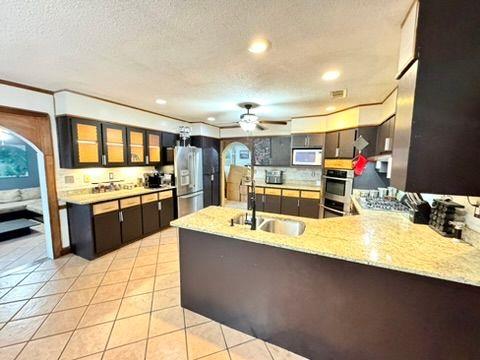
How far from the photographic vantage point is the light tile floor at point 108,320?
169 cm

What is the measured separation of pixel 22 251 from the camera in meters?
3.48

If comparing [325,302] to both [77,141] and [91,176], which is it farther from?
[91,176]

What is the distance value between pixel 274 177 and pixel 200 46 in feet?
12.9

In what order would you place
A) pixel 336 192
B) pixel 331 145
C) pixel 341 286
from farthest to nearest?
pixel 331 145 → pixel 336 192 → pixel 341 286

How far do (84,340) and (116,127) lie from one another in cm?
313

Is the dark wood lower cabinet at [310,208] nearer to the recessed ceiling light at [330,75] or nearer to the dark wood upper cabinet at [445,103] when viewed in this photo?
the recessed ceiling light at [330,75]

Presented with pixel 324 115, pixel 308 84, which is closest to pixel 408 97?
pixel 308 84

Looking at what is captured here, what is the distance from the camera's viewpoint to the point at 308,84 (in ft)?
8.84

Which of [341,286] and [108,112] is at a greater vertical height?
[108,112]

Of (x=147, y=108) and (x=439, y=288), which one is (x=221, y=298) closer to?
(x=439, y=288)

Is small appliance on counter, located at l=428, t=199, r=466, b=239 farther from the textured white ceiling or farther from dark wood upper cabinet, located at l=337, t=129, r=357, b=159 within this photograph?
dark wood upper cabinet, located at l=337, t=129, r=357, b=159

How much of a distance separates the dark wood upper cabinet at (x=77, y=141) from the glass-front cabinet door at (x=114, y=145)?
159 millimetres

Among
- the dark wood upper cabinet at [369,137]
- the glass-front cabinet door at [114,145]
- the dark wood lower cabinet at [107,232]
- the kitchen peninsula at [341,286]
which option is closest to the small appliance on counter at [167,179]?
the glass-front cabinet door at [114,145]

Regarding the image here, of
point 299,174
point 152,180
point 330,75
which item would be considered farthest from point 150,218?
point 330,75
